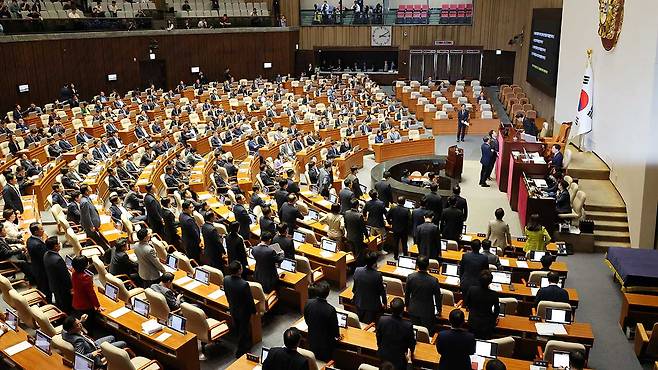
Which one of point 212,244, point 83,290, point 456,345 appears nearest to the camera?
point 456,345

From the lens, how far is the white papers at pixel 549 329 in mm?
7473

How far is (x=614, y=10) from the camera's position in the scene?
46.2ft

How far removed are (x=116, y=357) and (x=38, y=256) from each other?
11.1ft

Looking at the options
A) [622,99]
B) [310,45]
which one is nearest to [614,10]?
[622,99]

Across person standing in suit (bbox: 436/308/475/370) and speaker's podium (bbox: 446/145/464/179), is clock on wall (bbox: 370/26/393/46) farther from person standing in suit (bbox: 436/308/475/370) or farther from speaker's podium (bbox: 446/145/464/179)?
person standing in suit (bbox: 436/308/475/370)

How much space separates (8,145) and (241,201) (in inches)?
349

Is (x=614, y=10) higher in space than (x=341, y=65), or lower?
higher

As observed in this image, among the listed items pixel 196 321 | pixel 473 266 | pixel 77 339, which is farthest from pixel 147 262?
pixel 473 266

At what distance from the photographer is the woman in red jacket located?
7664mm

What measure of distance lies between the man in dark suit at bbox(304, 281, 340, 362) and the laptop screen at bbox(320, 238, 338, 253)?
335cm

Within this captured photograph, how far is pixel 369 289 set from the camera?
26.4 ft

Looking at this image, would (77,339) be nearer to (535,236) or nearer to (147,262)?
(147,262)

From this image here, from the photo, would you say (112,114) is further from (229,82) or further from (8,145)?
(229,82)

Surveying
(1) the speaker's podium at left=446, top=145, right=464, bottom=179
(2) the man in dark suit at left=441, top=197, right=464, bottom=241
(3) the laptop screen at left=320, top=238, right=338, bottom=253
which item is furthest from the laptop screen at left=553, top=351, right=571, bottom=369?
(1) the speaker's podium at left=446, top=145, right=464, bottom=179
